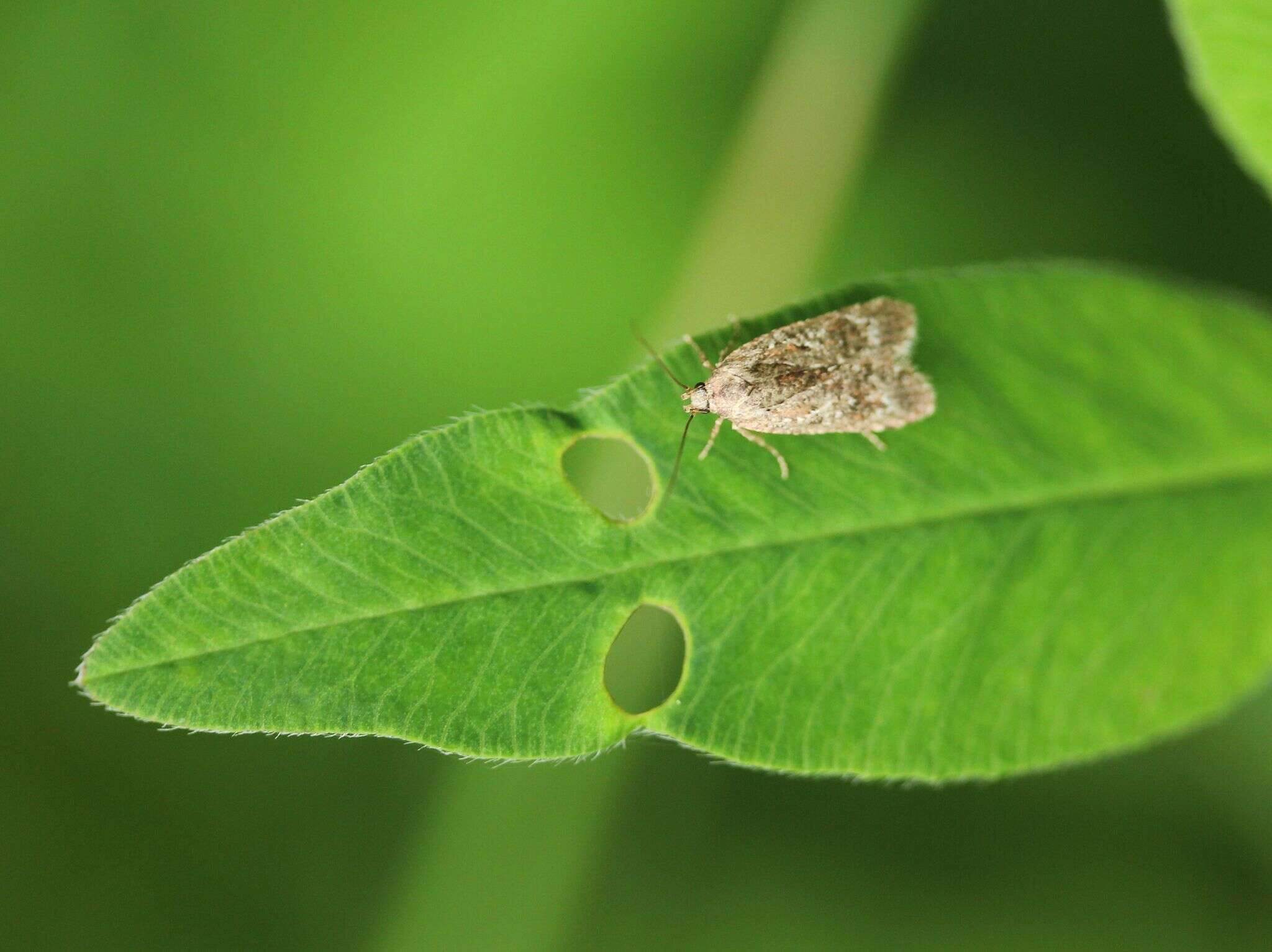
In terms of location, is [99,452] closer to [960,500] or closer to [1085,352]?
[960,500]

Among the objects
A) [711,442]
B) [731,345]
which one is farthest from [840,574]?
[731,345]

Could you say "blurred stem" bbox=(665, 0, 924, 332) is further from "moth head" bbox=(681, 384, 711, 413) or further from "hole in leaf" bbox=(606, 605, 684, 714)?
A: "moth head" bbox=(681, 384, 711, 413)

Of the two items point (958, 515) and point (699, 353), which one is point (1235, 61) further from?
point (699, 353)

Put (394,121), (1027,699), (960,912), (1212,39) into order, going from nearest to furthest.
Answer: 1. (1212,39)
2. (1027,699)
3. (960,912)
4. (394,121)

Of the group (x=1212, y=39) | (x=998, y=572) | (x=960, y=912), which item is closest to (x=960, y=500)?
(x=998, y=572)

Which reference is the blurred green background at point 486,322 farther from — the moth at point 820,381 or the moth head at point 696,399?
the moth head at point 696,399

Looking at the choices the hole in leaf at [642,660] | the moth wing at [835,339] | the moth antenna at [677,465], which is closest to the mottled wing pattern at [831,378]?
the moth wing at [835,339]

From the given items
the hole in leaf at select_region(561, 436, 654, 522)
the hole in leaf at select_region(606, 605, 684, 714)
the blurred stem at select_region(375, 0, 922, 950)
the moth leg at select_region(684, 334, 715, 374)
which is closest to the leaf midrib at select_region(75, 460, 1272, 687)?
the moth leg at select_region(684, 334, 715, 374)
